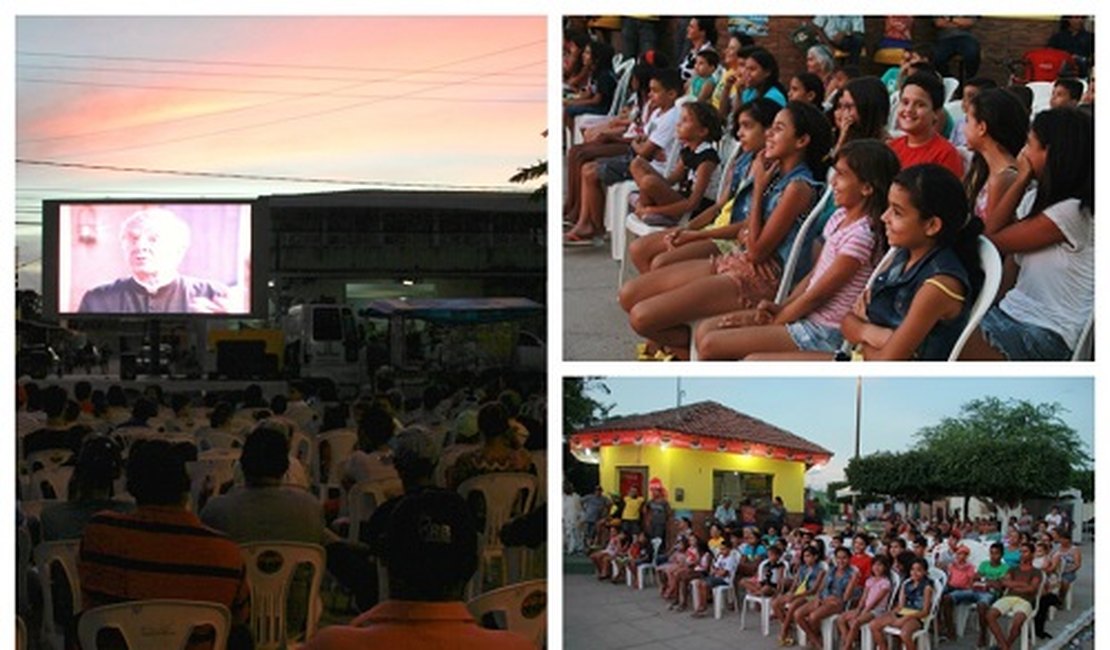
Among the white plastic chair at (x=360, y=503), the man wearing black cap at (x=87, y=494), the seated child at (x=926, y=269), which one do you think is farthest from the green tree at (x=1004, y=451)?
the man wearing black cap at (x=87, y=494)

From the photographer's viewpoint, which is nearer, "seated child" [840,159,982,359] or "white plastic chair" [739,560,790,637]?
"seated child" [840,159,982,359]

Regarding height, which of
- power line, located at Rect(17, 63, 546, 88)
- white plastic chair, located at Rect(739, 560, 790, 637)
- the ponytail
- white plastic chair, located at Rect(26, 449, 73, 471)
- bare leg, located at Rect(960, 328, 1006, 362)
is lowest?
white plastic chair, located at Rect(739, 560, 790, 637)

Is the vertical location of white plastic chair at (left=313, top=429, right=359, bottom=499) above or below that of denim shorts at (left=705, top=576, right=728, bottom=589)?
above

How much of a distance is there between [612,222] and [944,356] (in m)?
1.10

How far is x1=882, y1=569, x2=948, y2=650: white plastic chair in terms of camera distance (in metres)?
5.83

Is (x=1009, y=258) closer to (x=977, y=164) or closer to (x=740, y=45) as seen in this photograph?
(x=977, y=164)

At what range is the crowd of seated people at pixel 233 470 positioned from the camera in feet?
19.0

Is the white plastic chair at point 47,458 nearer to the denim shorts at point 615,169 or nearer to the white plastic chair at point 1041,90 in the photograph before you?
the denim shorts at point 615,169

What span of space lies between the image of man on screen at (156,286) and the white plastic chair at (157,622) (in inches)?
35.7

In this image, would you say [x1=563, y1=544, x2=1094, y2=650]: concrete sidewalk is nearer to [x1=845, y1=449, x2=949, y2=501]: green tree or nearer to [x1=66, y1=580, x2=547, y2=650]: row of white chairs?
[x1=66, y1=580, x2=547, y2=650]: row of white chairs

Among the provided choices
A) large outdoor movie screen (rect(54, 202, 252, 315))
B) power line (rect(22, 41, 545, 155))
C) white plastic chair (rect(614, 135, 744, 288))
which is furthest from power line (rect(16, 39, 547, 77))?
white plastic chair (rect(614, 135, 744, 288))

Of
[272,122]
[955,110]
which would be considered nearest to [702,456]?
[955,110]

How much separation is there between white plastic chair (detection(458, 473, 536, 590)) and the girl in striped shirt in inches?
27.1

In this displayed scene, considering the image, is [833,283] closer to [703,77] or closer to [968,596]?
[703,77]
